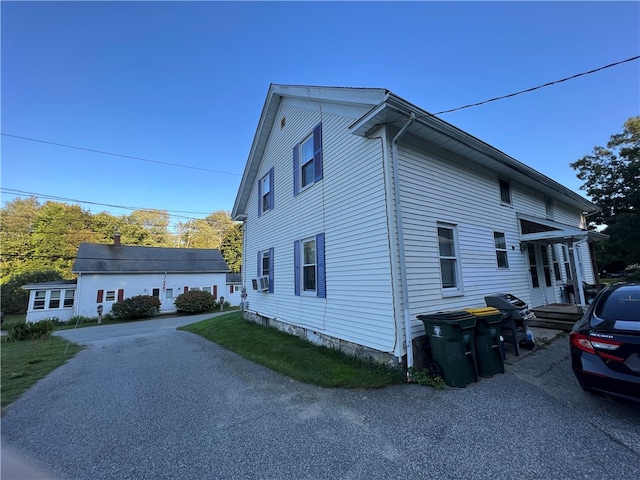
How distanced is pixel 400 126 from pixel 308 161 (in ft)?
10.5

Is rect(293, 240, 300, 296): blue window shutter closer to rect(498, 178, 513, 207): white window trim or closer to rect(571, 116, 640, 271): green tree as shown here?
rect(498, 178, 513, 207): white window trim

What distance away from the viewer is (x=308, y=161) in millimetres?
7840

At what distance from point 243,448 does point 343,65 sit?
391 inches

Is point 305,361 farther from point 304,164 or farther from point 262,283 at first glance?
point 304,164

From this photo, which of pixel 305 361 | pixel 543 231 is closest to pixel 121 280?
pixel 305 361

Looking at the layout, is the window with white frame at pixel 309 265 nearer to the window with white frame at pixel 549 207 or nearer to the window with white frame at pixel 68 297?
the window with white frame at pixel 549 207

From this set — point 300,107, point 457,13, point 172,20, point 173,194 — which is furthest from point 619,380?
point 173,194

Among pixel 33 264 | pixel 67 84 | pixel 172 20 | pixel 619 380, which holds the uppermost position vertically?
pixel 172 20

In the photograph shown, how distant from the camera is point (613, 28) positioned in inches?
216

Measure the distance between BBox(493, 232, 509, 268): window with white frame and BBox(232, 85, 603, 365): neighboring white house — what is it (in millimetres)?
35

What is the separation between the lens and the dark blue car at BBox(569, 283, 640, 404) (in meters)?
2.70

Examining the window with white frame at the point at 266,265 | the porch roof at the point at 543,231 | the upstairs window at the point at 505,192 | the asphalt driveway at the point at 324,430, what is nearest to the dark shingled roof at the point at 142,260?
the window with white frame at the point at 266,265

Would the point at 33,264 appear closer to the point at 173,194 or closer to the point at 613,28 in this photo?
the point at 173,194

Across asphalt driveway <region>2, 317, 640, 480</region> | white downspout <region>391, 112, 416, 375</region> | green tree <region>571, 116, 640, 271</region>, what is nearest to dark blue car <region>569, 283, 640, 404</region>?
asphalt driveway <region>2, 317, 640, 480</region>
